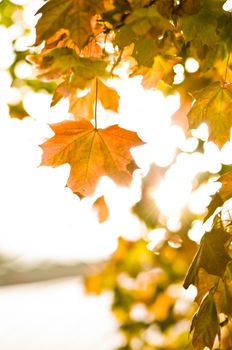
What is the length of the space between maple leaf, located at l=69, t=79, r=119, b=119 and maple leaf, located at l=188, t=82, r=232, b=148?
0.29 metres

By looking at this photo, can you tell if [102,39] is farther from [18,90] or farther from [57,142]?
[18,90]

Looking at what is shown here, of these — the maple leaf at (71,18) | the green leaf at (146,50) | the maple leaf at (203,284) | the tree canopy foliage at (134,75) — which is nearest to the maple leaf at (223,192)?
the tree canopy foliage at (134,75)

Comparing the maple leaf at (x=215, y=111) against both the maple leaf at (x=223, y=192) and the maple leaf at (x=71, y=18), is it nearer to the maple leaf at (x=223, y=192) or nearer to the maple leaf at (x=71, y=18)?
the maple leaf at (x=223, y=192)

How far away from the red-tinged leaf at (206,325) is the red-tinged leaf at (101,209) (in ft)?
2.20

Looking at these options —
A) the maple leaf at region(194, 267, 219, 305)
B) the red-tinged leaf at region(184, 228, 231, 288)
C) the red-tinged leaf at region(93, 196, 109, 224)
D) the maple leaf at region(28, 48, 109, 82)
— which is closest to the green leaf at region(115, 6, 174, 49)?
the maple leaf at region(28, 48, 109, 82)

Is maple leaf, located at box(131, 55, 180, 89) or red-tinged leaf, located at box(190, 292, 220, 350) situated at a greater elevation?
maple leaf, located at box(131, 55, 180, 89)

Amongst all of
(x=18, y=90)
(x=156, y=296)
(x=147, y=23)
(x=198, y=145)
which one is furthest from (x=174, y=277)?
(x=147, y=23)

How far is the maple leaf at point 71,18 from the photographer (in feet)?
2.83

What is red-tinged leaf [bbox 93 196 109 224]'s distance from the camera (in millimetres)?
1609

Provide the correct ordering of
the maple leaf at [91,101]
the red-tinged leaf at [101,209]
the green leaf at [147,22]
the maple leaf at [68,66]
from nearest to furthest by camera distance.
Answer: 1. the green leaf at [147,22]
2. the maple leaf at [68,66]
3. the maple leaf at [91,101]
4. the red-tinged leaf at [101,209]

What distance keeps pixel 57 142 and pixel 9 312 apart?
33.5 ft

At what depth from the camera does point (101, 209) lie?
5.38 ft

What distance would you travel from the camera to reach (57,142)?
1156 mm

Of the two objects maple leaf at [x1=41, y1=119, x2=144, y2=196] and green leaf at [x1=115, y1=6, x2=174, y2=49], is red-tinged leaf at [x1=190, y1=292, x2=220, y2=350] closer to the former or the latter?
maple leaf at [x1=41, y1=119, x2=144, y2=196]
